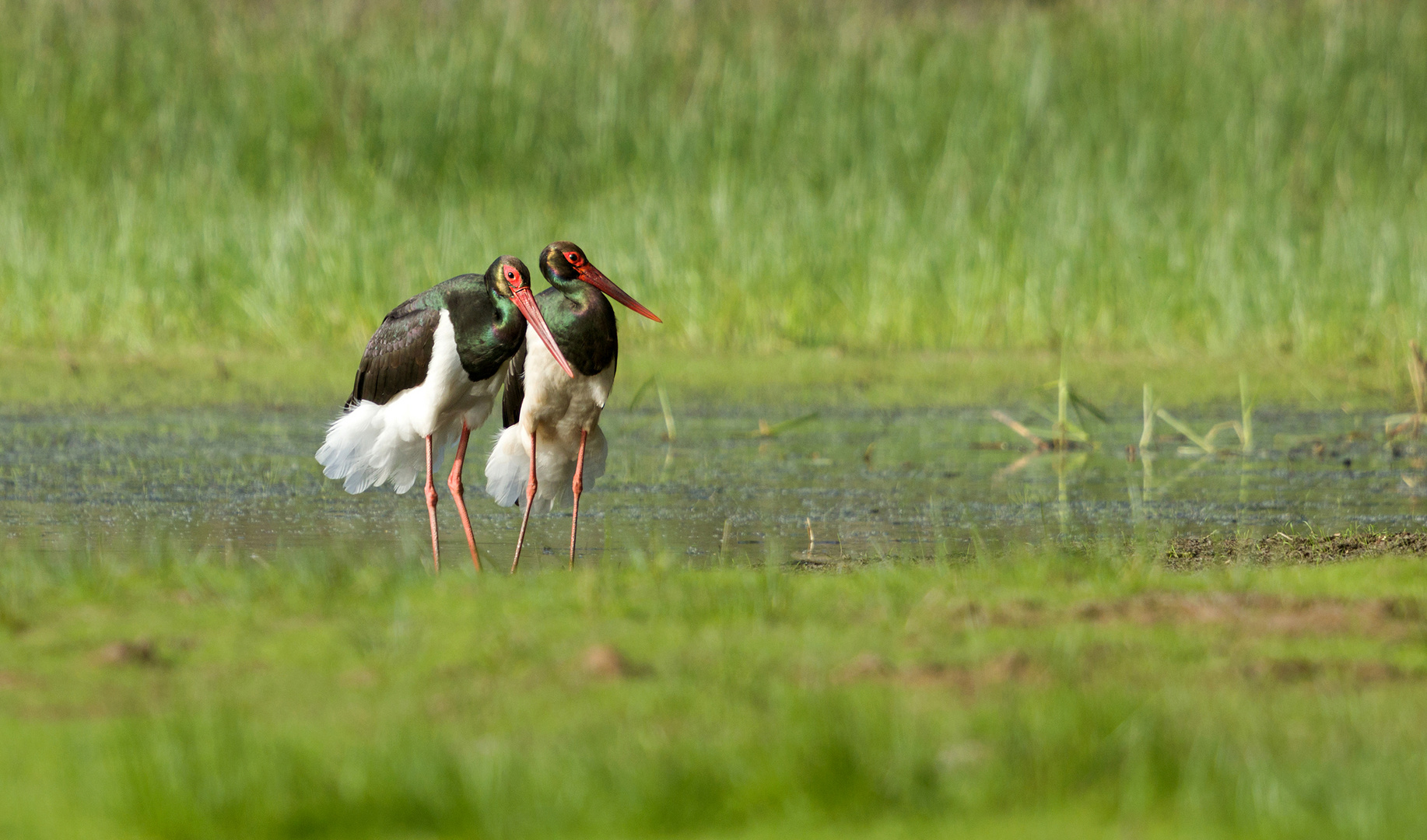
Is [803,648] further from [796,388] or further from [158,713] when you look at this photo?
[796,388]

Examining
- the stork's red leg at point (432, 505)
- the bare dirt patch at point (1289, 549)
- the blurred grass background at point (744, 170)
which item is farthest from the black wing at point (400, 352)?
the blurred grass background at point (744, 170)

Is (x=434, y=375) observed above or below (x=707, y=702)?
above

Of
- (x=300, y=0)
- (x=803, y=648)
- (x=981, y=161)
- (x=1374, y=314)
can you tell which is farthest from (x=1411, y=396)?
(x=300, y=0)

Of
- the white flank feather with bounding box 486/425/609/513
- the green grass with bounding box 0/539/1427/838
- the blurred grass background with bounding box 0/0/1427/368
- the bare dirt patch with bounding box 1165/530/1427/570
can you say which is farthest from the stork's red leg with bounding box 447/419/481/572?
the blurred grass background with bounding box 0/0/1427/368

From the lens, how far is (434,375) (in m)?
6.10

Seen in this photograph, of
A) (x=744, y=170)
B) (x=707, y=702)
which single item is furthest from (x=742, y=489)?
(x=744, y=170)

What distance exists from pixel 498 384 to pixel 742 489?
1.16 meters

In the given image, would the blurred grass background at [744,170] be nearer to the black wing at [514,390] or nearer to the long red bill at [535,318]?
the black wing at [514,390]

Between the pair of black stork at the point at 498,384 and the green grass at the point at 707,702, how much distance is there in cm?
145

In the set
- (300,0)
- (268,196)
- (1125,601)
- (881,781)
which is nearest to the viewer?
(881,781)

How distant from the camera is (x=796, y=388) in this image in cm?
945

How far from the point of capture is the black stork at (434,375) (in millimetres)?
6000

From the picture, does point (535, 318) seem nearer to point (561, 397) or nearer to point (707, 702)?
point (561, 397)

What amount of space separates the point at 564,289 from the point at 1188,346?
204 inches
